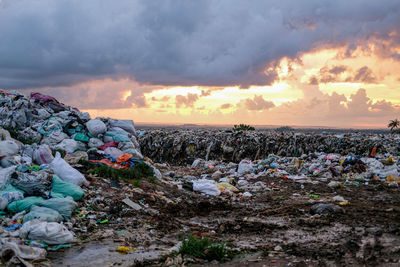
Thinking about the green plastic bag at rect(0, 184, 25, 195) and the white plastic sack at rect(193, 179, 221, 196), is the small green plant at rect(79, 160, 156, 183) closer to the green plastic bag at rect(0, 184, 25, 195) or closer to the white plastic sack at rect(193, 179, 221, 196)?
the white plastic sack at rect(193, 179, 221, 196)

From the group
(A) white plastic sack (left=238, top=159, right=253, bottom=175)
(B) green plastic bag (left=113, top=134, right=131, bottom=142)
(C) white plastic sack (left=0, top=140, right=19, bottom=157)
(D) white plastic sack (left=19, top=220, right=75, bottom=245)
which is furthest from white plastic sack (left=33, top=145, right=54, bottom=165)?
(A) white plastic sack (left=238, top=159, right=253, bottom=175)

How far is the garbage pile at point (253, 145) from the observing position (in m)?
12.8

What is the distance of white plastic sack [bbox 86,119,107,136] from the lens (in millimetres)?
8377

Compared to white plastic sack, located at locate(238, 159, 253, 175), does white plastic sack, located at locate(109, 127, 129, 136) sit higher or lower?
higher

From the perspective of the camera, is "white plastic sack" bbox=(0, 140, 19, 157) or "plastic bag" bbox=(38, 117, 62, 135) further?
"plastic bag" bbox=(38, 117, 62, 135)

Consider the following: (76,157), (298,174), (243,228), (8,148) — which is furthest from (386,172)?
(8,148)

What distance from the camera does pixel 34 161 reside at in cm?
644

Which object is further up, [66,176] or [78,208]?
[66,176]

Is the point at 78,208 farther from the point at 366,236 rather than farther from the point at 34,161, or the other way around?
the point at 366,236

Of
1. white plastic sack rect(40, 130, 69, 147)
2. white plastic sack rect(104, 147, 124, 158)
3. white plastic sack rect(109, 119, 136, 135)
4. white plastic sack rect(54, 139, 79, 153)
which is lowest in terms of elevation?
white plastic sack rect(104, 147, 124, 158)

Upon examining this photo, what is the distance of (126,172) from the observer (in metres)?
7.09

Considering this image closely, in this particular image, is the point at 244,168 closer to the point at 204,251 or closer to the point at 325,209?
the point at 325,209

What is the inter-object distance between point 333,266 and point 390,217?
205cm

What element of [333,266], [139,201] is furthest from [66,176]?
[333,266]
